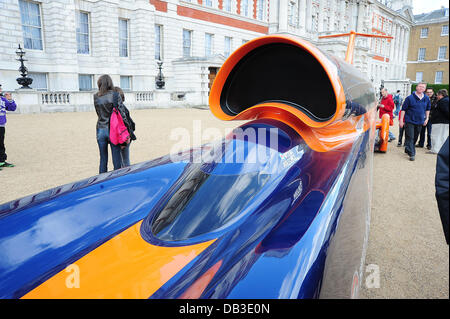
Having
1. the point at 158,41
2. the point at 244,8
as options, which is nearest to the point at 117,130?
the point at 158,41

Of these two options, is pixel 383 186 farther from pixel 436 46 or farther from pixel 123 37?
pixel 123 37

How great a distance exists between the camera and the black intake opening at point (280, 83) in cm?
255

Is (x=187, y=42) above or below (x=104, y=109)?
above

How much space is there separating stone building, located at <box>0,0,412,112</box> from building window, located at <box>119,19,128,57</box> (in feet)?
0.13

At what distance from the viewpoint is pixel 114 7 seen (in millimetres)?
19766

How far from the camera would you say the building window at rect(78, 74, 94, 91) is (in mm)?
19625

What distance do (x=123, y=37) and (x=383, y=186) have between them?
69.9 ft

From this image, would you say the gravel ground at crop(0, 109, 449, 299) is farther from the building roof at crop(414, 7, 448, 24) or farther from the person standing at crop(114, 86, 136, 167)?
the person standing at crop(114, 86, 136, 167)

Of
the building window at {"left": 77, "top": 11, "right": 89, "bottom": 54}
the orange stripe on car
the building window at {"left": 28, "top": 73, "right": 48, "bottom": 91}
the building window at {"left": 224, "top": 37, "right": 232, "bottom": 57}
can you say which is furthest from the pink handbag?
the building window at {"left": 224, "top": 37, "right": 232, "bottom": 57}

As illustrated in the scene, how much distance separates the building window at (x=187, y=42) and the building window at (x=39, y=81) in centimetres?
1133

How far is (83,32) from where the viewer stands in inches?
771

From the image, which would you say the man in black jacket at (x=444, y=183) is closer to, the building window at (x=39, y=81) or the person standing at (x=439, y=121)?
the person standing at (x=439, y=121)

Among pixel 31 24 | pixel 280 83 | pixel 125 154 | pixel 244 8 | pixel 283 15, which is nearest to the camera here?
pixel 280 83
